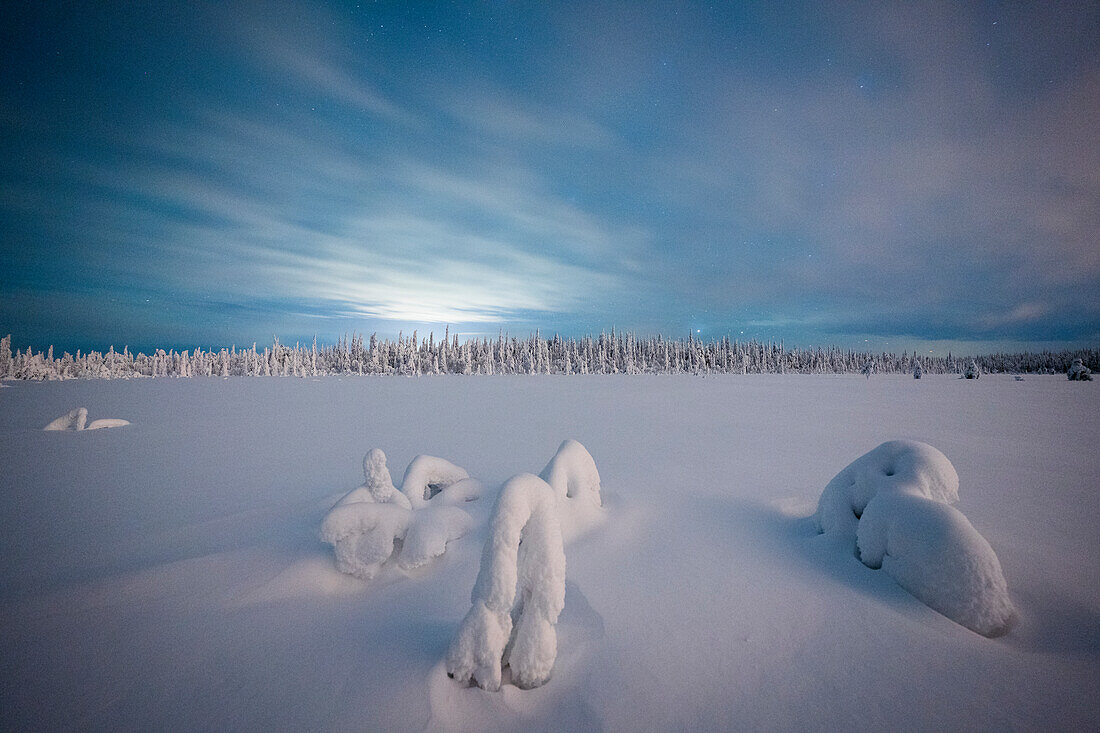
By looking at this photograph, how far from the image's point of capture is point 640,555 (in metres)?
4.45

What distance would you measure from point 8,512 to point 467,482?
7.11m

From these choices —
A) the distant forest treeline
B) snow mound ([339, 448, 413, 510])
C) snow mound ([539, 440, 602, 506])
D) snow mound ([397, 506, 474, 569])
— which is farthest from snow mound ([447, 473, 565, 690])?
the distant forest treeline

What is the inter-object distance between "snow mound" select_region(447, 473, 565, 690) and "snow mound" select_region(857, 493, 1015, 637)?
132 inches

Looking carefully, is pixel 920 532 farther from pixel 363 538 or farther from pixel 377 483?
pixel 377 483

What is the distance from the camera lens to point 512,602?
2.85 m

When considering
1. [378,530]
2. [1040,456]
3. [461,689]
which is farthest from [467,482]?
[1040,456]

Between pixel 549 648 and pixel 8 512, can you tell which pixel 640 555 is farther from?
pixel 8 512

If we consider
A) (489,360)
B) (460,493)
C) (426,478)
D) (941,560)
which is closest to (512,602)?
(460,493)

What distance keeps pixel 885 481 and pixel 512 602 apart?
4.34m

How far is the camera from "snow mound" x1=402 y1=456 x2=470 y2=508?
17.3 feet

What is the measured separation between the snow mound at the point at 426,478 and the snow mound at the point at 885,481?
4.95m

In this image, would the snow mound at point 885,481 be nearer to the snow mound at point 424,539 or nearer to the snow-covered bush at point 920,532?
the snow-covered bush at point 920,532

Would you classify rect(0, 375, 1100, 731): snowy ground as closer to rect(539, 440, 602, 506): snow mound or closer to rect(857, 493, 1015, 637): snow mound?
rect(857, 493, 1015, 637): snow mound

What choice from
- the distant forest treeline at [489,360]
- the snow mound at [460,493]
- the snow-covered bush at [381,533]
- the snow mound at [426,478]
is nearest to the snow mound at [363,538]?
the snow-covered bush at [381,533]
